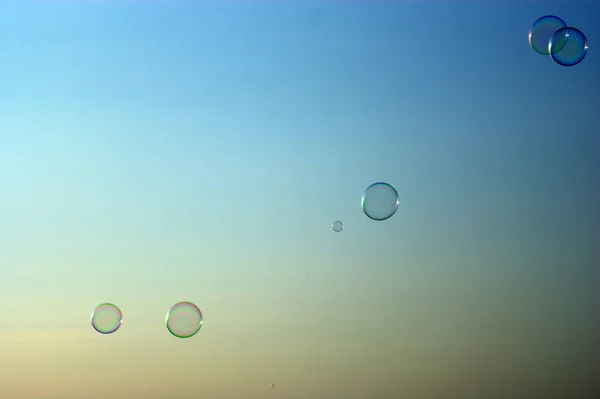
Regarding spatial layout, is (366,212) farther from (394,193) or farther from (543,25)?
(543,25)

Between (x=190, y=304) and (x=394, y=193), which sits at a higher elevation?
(x=394, y=193)

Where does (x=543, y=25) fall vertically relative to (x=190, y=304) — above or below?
above

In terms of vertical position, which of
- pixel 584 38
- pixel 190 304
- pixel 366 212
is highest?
pixel 584 38

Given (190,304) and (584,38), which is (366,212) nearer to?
(190,304)

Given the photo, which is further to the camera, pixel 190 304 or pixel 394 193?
pixel 190 304

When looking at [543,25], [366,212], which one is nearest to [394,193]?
[366,212]

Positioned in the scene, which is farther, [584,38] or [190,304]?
[190,304]

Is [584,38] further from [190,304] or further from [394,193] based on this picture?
[190,304]

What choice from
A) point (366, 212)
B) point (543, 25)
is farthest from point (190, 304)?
point (543, 25)
